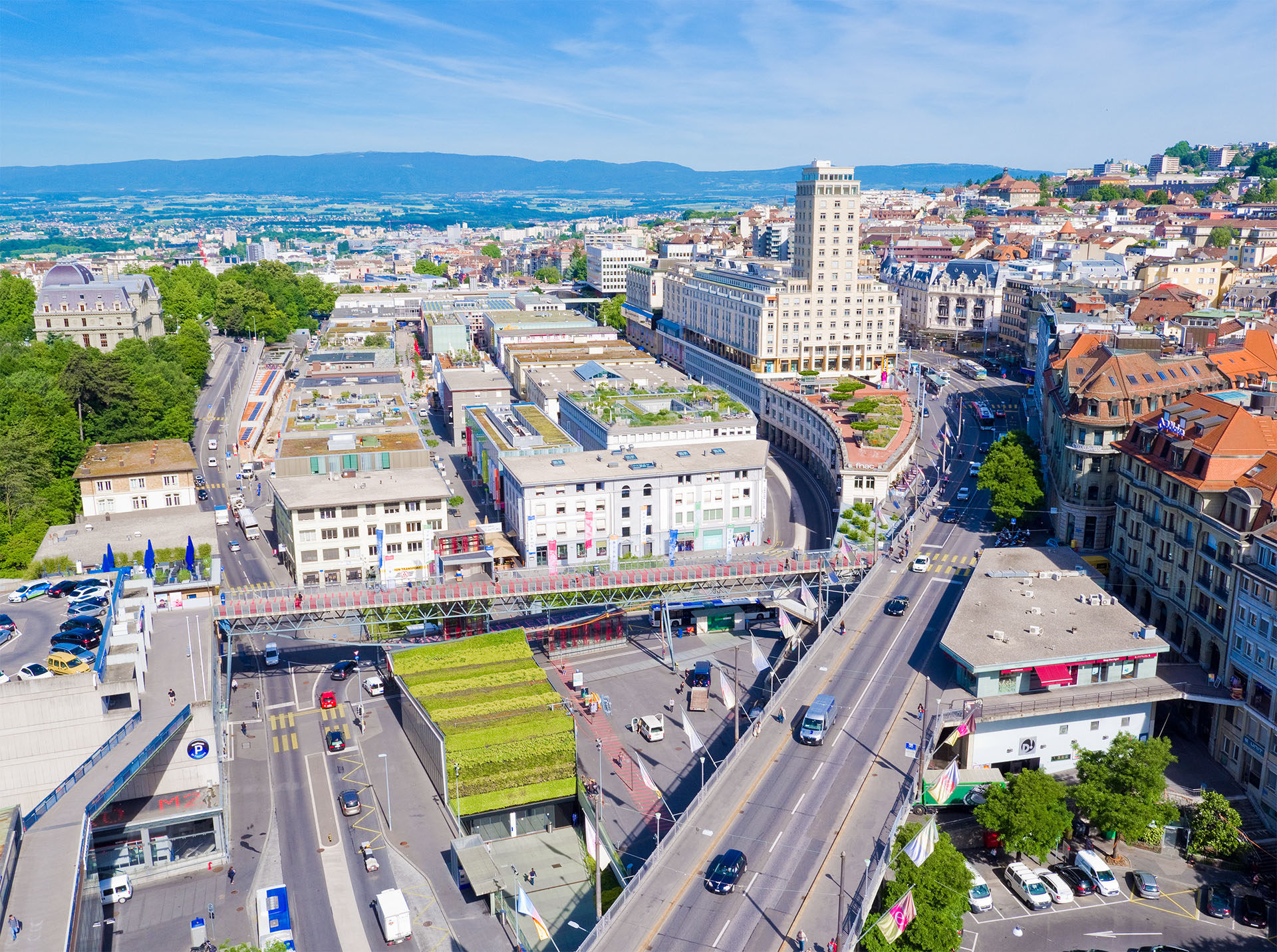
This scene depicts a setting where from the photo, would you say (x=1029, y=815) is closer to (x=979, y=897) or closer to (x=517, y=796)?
(x=979, y=897)

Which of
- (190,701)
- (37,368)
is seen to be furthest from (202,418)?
(190,701)

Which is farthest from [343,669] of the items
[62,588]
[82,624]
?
[82,624]

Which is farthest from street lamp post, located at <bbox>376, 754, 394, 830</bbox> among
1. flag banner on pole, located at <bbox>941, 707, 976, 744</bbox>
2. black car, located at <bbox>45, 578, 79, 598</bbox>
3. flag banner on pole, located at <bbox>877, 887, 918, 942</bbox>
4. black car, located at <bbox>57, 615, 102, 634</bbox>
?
flag banner on pole, located at <bbox>941, 707, 976, 744</bbox>

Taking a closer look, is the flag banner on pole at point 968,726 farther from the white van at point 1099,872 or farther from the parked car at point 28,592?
the parked car at point 28,592

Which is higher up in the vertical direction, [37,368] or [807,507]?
[37,368]

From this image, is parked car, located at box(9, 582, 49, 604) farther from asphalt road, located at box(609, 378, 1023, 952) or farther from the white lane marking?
the white lane marking

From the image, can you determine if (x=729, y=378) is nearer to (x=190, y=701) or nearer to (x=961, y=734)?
(x=961, y=734)
